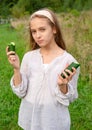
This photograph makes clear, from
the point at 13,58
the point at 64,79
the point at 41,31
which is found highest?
the point at 41,31

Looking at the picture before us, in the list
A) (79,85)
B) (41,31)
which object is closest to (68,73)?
(41,31)

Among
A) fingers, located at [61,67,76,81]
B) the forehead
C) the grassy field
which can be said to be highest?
the forehead

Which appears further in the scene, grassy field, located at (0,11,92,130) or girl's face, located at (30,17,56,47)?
grassy field, located at (0,11,92,130)

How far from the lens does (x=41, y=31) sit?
2479 millimetres

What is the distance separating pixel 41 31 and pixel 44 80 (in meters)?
0.32

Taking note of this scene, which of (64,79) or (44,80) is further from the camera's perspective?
(44,80)

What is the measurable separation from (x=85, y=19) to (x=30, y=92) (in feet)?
23.2

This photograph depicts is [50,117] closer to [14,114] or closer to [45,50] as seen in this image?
[45,50]

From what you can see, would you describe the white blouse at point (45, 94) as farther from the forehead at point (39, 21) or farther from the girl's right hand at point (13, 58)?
the forehead at point (39, 21)

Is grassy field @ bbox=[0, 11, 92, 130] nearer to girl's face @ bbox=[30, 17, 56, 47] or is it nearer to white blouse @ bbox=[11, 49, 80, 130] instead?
white blouse @ bbox=[11, 49, 80, 130]

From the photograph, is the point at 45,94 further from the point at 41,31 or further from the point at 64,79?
the point at 41,31

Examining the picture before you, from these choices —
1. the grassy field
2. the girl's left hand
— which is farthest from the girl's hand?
the grassy field

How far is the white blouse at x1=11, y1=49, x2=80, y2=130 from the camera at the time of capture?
2.46 meters

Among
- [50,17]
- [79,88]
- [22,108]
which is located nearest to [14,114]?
[79,88]
